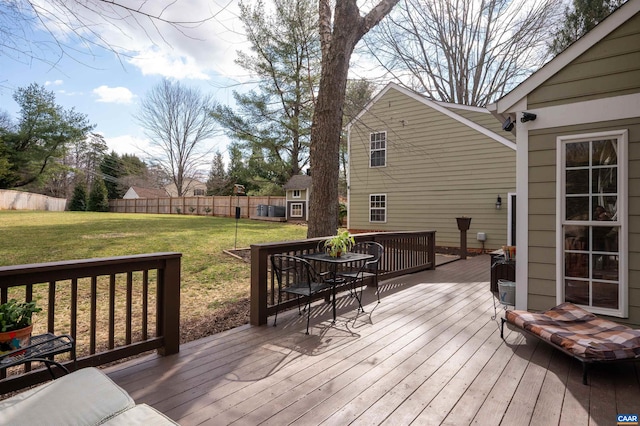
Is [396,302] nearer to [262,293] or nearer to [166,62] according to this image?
[262,293]

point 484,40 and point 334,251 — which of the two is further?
point 484,40

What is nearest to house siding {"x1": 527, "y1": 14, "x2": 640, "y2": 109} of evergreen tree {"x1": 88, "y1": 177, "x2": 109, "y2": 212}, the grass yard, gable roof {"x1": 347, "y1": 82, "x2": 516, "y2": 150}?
the grass yard

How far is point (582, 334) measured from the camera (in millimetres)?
2861

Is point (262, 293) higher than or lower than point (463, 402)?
higher

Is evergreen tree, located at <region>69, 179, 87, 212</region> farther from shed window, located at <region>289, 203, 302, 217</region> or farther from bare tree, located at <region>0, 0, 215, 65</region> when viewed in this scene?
bare tree, located at <region>0, 0, 215, 65</region>

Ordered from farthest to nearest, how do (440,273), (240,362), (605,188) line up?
(440,273) → (605,188) → (240,362)

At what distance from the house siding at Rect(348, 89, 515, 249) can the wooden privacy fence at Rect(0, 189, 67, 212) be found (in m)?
20.2

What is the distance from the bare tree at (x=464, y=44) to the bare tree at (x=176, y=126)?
51.6ft

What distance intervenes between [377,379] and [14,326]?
2.19m

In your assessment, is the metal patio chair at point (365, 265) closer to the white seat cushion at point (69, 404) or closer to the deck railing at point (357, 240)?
the deck railing at point (357, 240)

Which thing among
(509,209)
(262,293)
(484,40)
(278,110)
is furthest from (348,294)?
(278,110)

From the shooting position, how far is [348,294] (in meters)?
5.25

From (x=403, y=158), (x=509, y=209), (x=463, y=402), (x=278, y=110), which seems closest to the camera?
(x=463, y=402)

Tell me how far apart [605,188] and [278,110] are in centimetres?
1731
